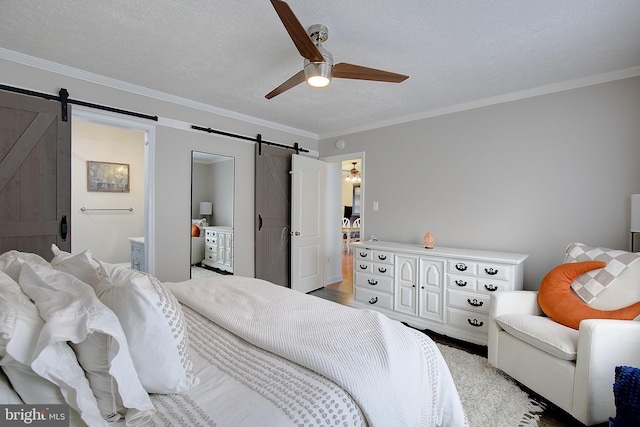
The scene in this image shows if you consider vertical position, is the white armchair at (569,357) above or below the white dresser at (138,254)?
below

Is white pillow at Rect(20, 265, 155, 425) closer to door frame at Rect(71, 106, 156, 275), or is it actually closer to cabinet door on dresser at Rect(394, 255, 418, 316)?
door frame at Rect(71, 106, 156, 275)

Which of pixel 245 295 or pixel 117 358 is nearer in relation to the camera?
pixel 117 358

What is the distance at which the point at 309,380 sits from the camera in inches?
39.5

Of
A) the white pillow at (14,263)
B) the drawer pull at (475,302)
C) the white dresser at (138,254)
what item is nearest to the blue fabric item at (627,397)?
the drawer pull at (475,302)

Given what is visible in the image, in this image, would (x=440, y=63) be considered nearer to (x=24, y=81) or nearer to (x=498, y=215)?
(x=498, y=215)

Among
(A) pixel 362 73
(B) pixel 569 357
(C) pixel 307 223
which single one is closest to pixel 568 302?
(B) pixel 569 357

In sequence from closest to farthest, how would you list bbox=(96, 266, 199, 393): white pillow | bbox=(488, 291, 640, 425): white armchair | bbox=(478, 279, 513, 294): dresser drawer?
bbox=(96, 266, 199, 393): white pillow, bbox=(488, 291, 640, 425): white armchair, bbox=(478, 279, 513, 294): dresser drawer

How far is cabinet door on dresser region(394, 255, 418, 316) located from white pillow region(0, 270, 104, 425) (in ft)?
9.57

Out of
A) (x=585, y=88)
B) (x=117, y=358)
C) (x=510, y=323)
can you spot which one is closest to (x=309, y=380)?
(x=117, y=358)

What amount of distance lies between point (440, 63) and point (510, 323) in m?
2.07

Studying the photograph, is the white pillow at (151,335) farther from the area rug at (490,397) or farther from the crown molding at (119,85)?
the crown molding at (119,85)

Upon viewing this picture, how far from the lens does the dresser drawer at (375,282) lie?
11.2 ft

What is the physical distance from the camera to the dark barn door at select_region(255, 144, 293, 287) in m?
4.02

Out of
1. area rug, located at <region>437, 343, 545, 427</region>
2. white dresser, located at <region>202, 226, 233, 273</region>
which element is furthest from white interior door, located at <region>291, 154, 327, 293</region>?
area rug, located at <region>437, 343, 545, 427</region>
